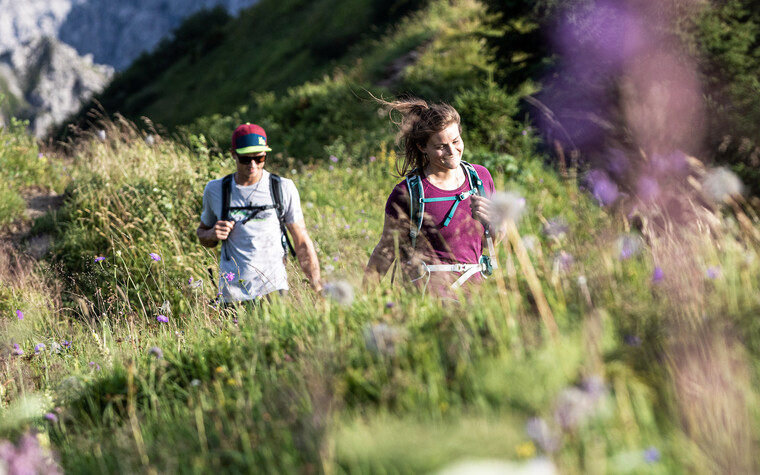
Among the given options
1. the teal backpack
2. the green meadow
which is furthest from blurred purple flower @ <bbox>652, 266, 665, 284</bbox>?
the teal backpack

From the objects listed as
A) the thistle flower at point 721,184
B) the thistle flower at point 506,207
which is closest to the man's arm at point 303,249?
the thistle flower at point 506,207

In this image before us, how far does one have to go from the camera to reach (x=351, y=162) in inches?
448

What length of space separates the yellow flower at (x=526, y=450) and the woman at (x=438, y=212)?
198 centimetres

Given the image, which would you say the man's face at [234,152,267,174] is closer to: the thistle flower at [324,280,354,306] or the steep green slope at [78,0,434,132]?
the thistle flower at [324,280,354,306]

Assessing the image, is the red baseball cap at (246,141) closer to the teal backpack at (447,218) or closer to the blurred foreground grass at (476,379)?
the teal backpack at (447,218)

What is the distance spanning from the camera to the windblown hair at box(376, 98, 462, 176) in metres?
3.92

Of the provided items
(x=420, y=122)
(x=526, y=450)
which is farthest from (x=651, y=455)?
(x=420, y=122)

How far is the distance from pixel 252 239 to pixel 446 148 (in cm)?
167

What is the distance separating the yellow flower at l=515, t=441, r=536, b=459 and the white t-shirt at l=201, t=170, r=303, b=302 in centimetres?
304

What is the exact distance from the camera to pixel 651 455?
1.59 metres

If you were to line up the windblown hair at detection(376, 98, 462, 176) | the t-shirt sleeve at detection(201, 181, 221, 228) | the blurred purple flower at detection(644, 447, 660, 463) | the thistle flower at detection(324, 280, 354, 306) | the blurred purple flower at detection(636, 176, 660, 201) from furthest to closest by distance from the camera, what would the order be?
1. the t-shirt sleeve at detection(201, 181, 221, 228)
2. the windblown hair at detection(376, 98, 462, 176)
3. the blurred purple flower at detection(636, 176, 660, 201)
4. the thistle flower at detection(324, 280, 354, 306)
5. the blurred purple flower at detection(644, 447, 660, 463)

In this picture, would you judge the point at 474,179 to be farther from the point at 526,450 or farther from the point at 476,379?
the point at 526,450

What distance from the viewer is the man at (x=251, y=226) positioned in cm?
457

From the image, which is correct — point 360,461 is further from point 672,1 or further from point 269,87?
point 269,87
